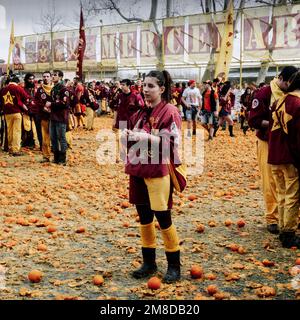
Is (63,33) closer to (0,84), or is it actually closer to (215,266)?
(0,84)

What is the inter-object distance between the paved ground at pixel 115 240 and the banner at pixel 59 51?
22374mm

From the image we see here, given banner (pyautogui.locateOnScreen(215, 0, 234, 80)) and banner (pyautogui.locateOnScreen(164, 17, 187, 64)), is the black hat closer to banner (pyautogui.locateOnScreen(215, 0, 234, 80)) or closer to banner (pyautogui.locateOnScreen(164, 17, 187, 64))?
banner (pyautogui.locateOnScreen(215, 0, 234, 80))

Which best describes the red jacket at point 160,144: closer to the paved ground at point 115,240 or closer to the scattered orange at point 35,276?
the paved ground at point 115,240

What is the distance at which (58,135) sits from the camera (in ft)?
38.2

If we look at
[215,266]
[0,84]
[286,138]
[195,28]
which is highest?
[195,28]

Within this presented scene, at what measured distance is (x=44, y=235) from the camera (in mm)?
6258

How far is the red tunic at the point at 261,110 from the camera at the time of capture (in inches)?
245

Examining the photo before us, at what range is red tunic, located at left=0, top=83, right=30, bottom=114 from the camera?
515 inches

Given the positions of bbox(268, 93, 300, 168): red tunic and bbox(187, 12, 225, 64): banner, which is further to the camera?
bbox(187, 12, 225, 64): banner

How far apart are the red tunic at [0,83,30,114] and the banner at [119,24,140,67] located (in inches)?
587

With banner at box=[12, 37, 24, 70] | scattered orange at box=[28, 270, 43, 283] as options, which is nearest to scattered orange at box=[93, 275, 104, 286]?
scattered orange at box=[28, 270, 43, 283]

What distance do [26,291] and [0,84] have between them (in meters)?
11.8
